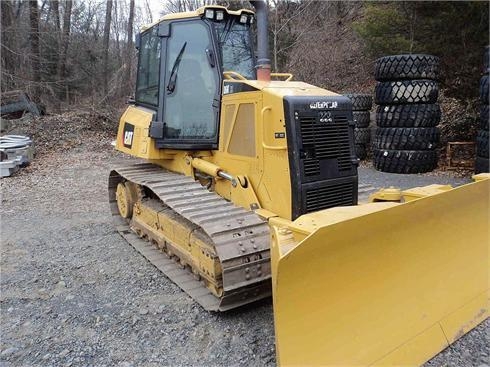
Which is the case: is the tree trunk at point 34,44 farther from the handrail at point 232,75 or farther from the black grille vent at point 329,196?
the black grille vent at point 329,196

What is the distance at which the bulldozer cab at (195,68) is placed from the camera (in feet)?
14.5

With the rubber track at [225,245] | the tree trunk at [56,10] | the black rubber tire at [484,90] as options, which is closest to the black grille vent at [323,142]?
the rubber track at [225,245]

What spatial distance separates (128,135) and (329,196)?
9.72 feet

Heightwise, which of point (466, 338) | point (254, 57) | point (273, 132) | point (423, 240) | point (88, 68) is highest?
point (88, 68)

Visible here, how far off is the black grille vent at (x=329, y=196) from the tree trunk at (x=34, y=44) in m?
13.2

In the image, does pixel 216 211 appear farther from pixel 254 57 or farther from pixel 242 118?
pixel 254 57

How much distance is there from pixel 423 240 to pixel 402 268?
27cm

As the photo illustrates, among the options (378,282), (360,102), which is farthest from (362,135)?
(378,282)

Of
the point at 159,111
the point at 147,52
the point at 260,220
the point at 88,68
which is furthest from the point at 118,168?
the point at 88,68

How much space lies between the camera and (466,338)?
3.04 m

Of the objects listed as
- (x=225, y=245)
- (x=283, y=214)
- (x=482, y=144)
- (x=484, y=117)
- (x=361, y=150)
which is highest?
(x=484, y=117)

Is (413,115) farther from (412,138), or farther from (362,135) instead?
(362,135)

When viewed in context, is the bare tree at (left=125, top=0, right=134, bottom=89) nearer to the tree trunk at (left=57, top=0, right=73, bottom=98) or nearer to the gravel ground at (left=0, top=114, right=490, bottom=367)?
the tree trunk at (left=57, top=0, right=73, bottom=98)

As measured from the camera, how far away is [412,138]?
8430mm
